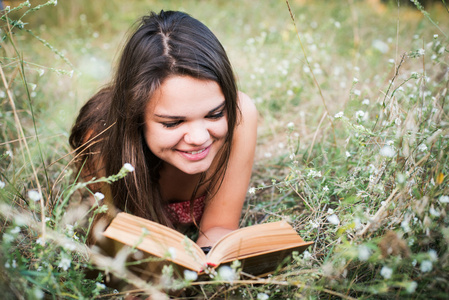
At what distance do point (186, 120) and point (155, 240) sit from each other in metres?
0.57

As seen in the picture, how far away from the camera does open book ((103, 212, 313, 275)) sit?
1.11m

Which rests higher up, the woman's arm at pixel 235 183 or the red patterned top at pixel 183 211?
the woman's arm at pixel 235 183

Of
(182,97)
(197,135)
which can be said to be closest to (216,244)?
(197,135)

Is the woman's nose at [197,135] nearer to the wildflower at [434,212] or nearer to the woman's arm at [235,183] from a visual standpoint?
the woman's arm at [235,183]

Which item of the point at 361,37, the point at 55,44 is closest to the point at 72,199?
the point at 55,44

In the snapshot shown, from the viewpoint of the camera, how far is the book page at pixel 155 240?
108 cm

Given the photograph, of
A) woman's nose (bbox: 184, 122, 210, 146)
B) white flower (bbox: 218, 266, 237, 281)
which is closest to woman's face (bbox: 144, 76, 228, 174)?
woman's nose (bbox: 184, 122, 210, 146)

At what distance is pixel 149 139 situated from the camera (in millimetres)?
1648

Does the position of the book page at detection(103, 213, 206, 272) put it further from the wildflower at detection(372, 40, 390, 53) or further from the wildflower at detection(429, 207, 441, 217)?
the wildflower at detection(372, 40, 390, 53)

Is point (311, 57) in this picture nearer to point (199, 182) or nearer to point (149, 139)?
point (199, 182)

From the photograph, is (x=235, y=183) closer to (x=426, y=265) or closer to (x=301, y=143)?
(x=301, y=143)

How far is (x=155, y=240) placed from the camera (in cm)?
110

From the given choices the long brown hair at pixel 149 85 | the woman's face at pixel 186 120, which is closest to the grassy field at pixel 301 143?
the long brown hair at pixel 149 85

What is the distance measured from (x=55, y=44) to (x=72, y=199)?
2.78 metres
